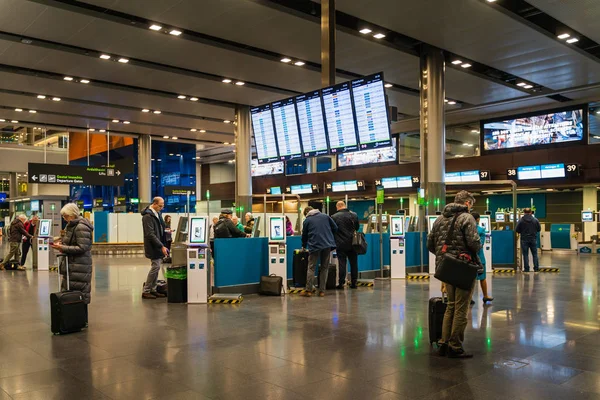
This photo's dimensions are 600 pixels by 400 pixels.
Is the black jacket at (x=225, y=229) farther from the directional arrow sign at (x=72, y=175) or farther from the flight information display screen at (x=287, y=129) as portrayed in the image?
the directional arrow sign at (x=72, y=175)

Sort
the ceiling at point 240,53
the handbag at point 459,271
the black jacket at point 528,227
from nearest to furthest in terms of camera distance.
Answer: the handbag at point 459,271
the ceiling at point 240,53
the black jacket at point 528,227

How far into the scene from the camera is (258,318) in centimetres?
705

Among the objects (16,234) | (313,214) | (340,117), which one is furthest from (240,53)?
(16,234)

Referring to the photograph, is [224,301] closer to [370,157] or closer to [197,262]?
[197,262]

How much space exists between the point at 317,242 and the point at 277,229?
0.86 m

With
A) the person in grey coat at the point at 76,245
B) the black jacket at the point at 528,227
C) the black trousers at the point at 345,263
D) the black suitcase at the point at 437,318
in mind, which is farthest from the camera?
the black jacket at the point at 528,227

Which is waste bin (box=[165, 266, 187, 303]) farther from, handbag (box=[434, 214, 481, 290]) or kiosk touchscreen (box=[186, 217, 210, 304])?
handbag (box=[434, 214, 481, 290])

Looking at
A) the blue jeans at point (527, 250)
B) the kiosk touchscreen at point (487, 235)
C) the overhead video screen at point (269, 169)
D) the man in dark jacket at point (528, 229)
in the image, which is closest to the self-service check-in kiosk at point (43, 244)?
the kiosk touchscreen at point (487, 235)

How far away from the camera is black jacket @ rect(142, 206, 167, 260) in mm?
8537

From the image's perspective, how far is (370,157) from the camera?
24.2 metres

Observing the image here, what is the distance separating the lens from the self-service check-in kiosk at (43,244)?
46.9ft

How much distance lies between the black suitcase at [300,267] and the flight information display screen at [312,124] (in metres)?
1.93

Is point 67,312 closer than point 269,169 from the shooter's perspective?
Yes

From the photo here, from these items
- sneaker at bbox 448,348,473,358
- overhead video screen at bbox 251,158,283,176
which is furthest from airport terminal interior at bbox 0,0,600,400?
overhead video screen at bbox 251,158,283,176
